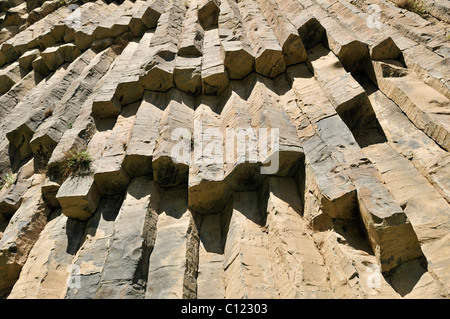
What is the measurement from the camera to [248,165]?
13.8 ft

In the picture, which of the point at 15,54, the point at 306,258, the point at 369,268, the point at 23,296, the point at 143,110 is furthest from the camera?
the point at 15,54

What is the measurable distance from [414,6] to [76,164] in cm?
669

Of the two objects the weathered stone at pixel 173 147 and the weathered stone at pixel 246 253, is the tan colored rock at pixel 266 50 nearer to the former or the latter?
the weathered stone at pixel 173 147

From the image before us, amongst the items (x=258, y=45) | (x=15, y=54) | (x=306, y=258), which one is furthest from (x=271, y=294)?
(x=15, y=54)

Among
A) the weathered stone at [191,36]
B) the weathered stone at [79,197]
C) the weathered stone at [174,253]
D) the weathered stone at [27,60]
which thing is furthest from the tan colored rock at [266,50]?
the weathered stone at [27,60]

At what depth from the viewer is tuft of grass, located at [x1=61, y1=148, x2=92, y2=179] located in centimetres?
496

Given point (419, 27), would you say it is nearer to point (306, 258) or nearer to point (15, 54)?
point (306, 258)

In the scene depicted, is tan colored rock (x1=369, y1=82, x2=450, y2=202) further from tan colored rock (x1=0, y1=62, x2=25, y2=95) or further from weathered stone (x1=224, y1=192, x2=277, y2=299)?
tan colored rock (x1=0, y1=62, x2=25, y2=95)

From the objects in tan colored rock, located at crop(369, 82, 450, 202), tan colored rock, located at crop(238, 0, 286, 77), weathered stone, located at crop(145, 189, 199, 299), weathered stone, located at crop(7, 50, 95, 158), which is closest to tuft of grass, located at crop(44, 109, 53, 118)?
weathered stone, located at crop(7, 50, 95, 158)

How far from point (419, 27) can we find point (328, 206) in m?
3.99

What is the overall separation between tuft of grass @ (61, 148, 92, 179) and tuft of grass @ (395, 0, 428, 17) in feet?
21.0

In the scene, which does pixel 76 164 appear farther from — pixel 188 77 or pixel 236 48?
pixel 236 48

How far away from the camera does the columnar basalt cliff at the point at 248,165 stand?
3375 mm

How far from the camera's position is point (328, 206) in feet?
11.9
